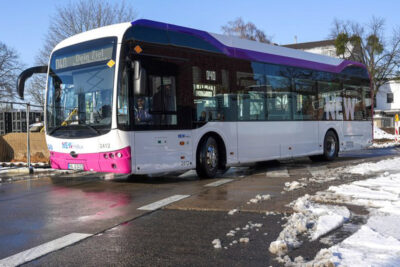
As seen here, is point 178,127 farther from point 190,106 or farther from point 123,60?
point 123,60

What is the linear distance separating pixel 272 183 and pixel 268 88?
3.81 meters

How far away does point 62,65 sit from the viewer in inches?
378

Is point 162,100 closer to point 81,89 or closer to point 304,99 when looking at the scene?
point 81,89

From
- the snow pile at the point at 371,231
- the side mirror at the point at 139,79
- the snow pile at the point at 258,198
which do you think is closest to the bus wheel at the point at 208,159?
the side mirror at the point at 139,79

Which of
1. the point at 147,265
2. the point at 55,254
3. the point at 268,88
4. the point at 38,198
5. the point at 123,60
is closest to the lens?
the point at 147,265

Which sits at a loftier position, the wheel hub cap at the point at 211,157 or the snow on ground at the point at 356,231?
the wheel hub cap at the point at 211,157

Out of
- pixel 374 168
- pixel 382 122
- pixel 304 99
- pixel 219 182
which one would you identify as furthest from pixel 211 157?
pixel 382 122

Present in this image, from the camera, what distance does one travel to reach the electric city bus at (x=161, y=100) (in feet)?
28.6

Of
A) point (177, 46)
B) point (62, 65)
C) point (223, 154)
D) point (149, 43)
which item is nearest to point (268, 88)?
point (223, 154)

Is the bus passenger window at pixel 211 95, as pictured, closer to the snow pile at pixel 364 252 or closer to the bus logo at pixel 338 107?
the bus logo at pixel 338 107

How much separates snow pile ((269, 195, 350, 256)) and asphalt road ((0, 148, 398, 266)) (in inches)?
5.2

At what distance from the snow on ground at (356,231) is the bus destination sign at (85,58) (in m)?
4.87

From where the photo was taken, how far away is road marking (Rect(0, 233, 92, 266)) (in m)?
3.98

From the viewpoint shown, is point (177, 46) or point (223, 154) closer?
point (177, 46)
